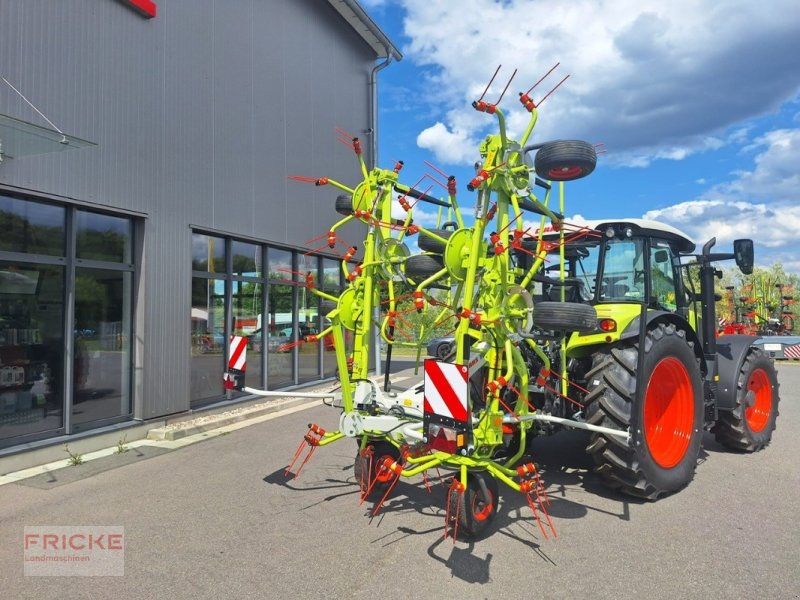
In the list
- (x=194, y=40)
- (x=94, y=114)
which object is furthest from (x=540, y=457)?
(x=194, y=40)

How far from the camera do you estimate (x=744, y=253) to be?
5586 mm

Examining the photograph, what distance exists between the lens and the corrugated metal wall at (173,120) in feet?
19.4

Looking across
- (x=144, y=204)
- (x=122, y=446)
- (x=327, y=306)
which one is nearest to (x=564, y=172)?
(x=327, y=306)

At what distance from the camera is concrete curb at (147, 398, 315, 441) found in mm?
6793

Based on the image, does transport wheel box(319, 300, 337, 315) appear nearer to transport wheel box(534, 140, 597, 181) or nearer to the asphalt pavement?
the asphalt pavement

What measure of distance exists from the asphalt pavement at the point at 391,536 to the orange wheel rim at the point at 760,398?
0.74 meters

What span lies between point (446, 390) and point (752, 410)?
16.5 ft

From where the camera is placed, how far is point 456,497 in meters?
3.64

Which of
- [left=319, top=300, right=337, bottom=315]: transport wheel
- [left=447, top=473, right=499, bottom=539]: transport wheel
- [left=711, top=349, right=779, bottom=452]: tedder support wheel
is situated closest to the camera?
[left=447, top=473, right=499, bottom=539]: transport wheel

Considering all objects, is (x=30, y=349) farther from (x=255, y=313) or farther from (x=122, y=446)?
(x=255, y=313)

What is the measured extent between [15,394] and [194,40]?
17.2 feet

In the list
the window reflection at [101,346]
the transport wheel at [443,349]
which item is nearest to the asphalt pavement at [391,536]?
the window reflection at [101,346]

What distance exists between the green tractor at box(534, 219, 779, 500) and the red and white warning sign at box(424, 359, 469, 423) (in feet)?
3.11

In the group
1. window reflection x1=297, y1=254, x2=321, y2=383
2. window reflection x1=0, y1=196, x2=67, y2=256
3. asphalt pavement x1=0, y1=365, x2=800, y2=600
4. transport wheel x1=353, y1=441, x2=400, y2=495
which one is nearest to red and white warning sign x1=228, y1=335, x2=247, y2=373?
asphalt pavement x1=0, y1=365, x2=800, y2=600
